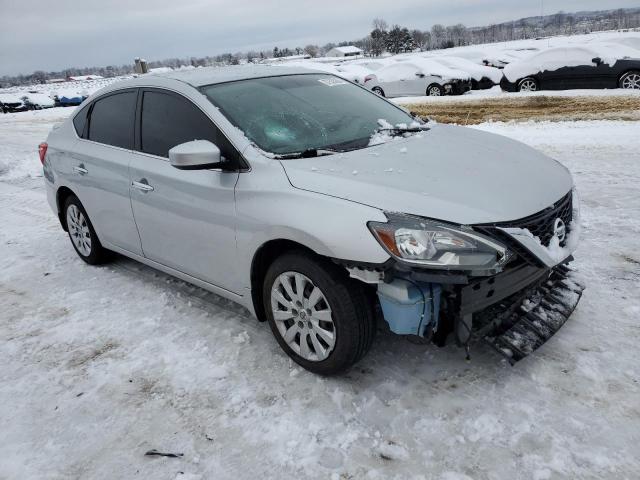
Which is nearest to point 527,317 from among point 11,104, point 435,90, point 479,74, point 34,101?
point 435,90

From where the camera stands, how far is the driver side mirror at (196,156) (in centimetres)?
297

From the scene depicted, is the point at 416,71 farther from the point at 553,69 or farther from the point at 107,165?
the point at 107,165

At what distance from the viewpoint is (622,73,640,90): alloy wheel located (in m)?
13.9

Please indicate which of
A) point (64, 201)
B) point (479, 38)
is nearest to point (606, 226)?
point (64, 201)

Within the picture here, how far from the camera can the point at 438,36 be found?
138375mm

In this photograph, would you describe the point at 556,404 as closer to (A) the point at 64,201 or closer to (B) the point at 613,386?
(B) the point at 613,386

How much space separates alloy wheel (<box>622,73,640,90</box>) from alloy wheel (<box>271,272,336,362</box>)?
47.9 ft

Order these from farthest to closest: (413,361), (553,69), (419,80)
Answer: (419,80) → (553,69) → (413,361)

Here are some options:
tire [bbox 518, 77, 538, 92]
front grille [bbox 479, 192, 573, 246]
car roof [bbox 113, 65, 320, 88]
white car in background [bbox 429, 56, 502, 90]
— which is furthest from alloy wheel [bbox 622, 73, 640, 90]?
front grille [bbox 479, 192, 573, 246]

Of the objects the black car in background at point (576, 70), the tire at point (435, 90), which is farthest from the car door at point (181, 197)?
the tire at point (435, 90)

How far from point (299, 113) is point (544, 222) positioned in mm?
1720

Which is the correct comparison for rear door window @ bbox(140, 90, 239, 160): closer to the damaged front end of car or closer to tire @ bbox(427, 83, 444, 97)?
the damaged front end of car

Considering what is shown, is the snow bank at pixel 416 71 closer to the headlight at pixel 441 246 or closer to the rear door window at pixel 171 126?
the rear door window at pixel 171 126

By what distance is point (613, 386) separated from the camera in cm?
272
